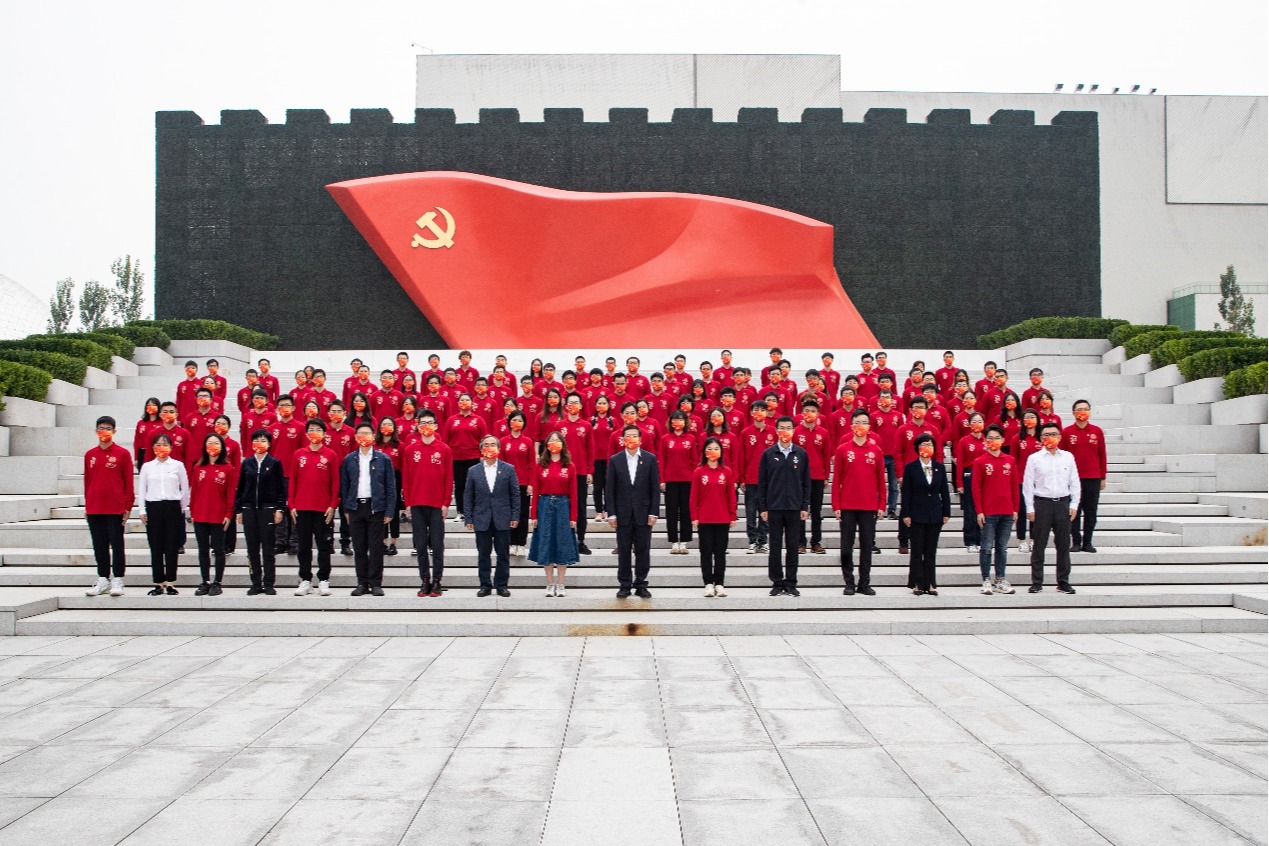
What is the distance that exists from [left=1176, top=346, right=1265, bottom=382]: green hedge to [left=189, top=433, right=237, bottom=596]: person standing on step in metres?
→ 12.1

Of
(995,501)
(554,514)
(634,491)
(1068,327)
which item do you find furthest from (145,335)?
(1068,327)

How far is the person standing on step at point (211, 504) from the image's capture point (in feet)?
24.0

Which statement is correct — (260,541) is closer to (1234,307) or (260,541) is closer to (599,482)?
(599,482)

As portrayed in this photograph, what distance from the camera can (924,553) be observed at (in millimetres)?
7246

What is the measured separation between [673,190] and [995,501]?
1278cm

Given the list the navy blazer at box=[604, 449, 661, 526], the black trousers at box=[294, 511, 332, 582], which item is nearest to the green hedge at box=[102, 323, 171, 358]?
the black trousers at box=[294, 511, 332, 582]

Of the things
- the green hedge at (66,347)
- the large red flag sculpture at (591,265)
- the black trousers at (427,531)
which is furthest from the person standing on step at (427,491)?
the large red flag sculpture at (591,265)

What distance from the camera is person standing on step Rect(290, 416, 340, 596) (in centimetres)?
734

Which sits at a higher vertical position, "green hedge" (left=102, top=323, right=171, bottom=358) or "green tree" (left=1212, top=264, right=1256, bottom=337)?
"green tree" (left=1212, top=264, right=1256, bottom=337)

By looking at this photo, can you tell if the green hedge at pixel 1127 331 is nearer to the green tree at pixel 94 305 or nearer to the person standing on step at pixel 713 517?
the person standing on step at pixel 713 517

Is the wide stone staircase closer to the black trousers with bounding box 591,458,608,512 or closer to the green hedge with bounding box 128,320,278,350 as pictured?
the black trousers with bounding box 591,458,608,512

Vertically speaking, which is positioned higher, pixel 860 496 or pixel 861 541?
pixel 860 496

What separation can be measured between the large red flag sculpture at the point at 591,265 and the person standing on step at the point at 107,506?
9.61 metres

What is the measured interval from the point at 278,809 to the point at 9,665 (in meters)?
3.37
